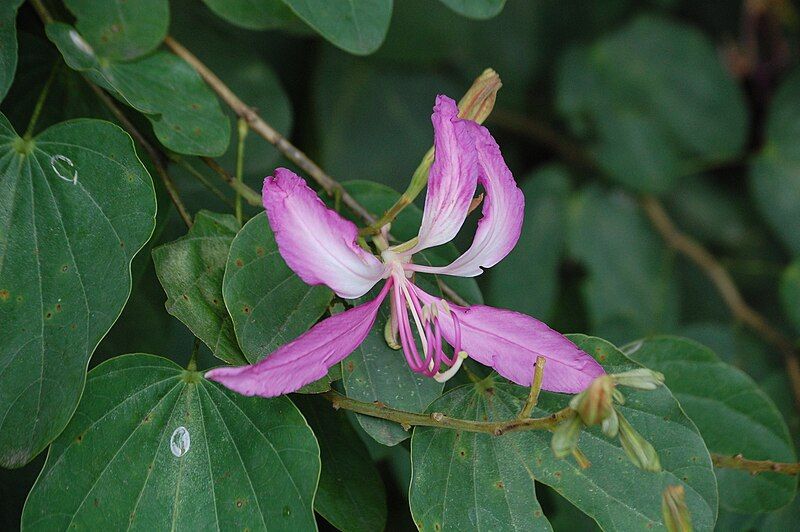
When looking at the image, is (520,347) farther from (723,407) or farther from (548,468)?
(723,407)

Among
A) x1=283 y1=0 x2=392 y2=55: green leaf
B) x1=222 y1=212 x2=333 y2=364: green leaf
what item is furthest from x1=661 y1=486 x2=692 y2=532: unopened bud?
x1=283 y1=0 x2=392 y2=55: green leaf

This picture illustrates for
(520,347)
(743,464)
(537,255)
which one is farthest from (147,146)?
(537,255)

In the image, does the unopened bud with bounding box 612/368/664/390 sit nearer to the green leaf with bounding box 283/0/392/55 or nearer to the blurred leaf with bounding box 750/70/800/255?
the green leaf with bounding box 283/0/392/55

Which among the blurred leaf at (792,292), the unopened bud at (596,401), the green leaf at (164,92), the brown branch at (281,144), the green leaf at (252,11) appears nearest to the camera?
the unopened bud at (596,401)

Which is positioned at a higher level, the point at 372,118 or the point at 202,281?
the point at 202,281

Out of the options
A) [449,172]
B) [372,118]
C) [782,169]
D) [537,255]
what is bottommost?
[537,255]

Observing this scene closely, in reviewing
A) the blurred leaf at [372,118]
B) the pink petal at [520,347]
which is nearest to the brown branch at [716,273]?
the blurred leaf at [372,118]

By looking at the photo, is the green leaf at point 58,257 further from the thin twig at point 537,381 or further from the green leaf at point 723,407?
the green leaf at point 723,407
